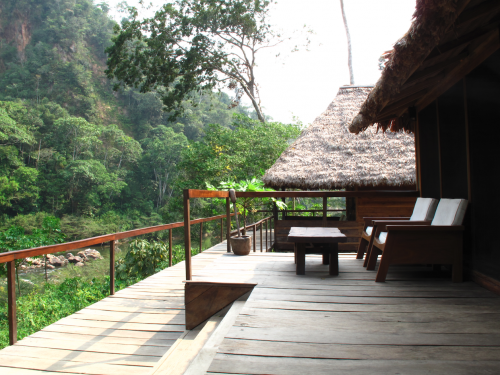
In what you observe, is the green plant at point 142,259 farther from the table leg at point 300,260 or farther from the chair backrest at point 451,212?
the chair backrest at point 451,212

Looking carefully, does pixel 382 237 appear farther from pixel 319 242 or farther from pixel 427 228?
pixel 319 242

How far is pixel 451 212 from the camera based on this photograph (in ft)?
8.96

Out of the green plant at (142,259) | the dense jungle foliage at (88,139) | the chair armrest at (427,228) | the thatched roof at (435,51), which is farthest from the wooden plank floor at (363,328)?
the dense jungle foliage at (88,139)

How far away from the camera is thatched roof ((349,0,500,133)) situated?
1.73m

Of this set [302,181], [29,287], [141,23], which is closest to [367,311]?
[302,181]

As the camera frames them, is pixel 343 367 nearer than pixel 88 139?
Yes

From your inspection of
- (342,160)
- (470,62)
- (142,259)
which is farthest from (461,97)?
(142,259)

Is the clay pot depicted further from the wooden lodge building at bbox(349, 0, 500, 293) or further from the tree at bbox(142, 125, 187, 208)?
the tree at bbox(142, 125, 187, 208)

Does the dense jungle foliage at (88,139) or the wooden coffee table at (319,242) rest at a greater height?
the dense jungle foliage at (88,139)

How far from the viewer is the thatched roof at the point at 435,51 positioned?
5.66ft

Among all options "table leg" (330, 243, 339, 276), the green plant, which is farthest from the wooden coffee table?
the green plant

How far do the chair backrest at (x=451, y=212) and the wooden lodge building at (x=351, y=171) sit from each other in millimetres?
4165

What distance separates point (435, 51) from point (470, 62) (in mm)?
616

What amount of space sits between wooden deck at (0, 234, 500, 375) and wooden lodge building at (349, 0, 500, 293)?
50cm
